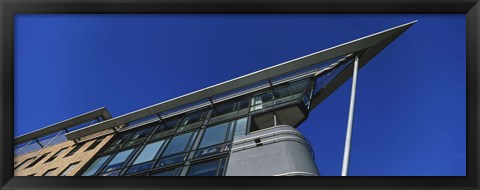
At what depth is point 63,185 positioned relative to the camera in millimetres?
3867

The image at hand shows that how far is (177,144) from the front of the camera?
36.7ft

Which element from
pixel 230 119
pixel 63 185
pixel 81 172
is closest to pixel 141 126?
pixel 81 172

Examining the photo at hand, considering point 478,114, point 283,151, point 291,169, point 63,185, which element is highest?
point 283,151

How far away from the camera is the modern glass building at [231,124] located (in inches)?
353

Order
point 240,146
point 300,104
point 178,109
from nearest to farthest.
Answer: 1. point 240,146
2. point 300,104
3. point 178,109

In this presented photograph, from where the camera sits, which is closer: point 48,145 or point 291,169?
point 291,169

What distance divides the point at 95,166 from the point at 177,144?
3662 mm

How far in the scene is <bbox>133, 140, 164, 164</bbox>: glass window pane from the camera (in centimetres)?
1101

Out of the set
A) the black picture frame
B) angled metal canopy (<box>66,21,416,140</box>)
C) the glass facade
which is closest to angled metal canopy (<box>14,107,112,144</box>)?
the glass facade

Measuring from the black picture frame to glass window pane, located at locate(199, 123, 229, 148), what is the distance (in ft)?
20.6

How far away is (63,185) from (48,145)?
53.8 ft

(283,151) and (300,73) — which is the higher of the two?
(300,73)

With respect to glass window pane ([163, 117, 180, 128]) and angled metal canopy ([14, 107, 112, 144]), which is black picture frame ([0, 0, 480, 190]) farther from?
angled metal canopy ([14, 107, 112, 144])

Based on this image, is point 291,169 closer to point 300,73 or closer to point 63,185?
point 63,185
